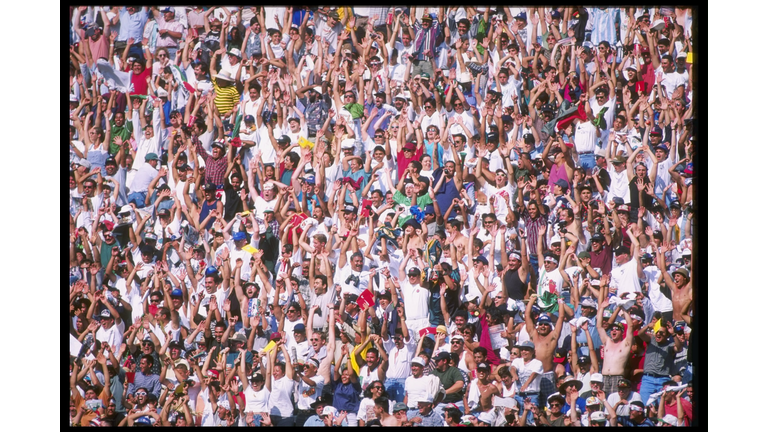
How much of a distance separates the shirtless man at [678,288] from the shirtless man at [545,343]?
565 millimetres

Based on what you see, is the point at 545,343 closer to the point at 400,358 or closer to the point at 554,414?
the point at 554,414

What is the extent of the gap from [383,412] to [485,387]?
0.49 m

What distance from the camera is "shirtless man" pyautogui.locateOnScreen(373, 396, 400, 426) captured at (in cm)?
302

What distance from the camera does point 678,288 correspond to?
3078mm

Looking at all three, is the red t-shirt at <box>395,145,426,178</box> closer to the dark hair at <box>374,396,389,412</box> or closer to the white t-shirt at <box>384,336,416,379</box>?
the white t-shirt at <box>384,336,416,379</box>

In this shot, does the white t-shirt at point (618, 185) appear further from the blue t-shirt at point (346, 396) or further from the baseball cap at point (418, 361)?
the blue t-shirt at point (346, 396)

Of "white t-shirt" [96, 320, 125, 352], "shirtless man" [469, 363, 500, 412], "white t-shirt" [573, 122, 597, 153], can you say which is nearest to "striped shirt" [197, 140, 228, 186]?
"white t-shirt" [96, 320, 125, 352]

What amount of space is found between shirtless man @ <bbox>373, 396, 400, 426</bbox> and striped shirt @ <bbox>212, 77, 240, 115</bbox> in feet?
5.05

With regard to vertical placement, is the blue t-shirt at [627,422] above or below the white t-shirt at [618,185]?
below

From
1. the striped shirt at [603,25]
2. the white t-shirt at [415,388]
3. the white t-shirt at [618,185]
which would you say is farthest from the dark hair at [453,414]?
the striped shirt at [603,25]

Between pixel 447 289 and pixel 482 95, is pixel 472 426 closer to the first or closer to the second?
pixel 447 289

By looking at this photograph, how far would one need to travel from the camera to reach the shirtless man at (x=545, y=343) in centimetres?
302

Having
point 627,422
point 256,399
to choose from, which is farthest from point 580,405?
point 256,399

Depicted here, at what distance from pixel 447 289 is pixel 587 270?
0.67 m
